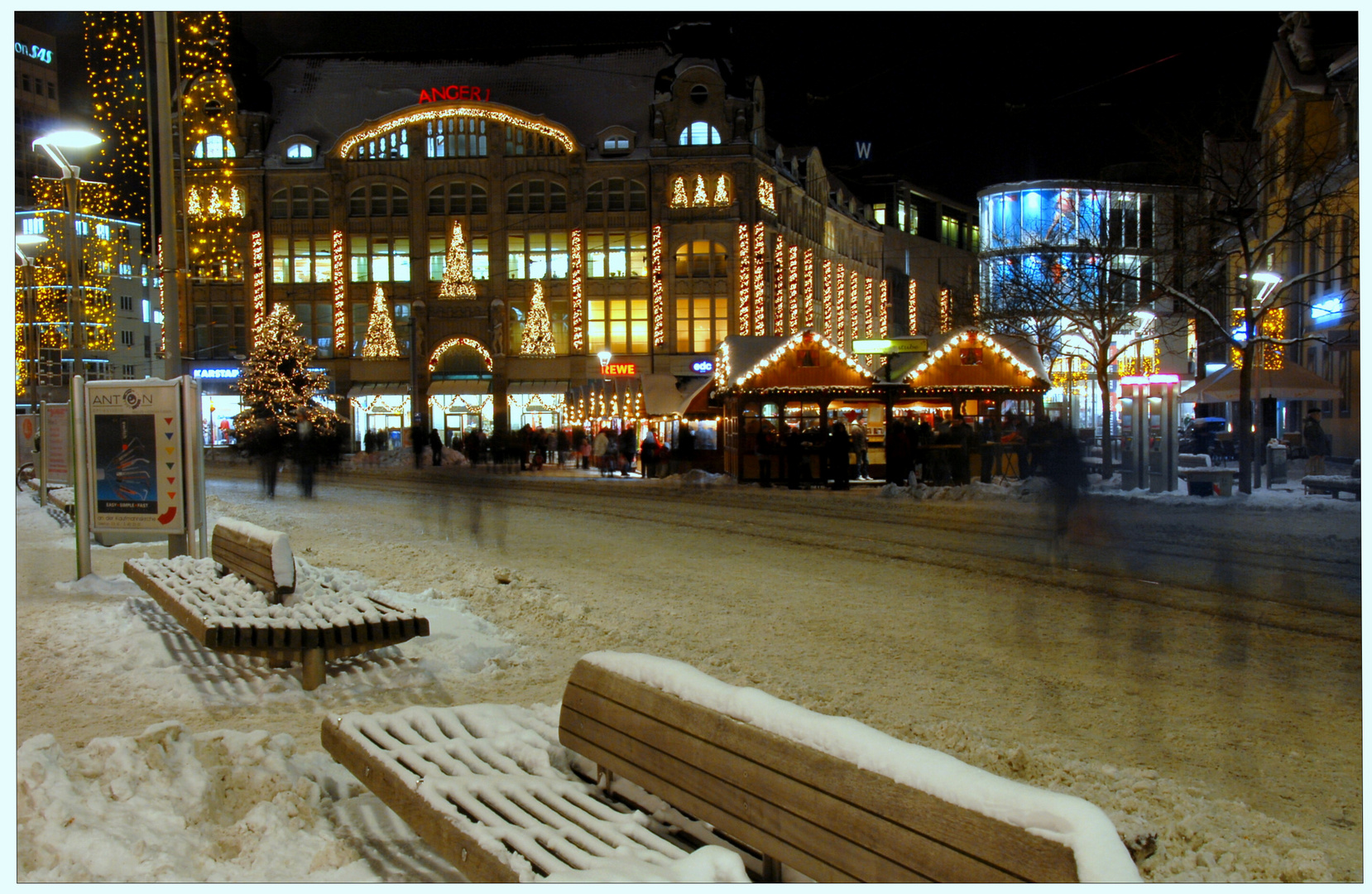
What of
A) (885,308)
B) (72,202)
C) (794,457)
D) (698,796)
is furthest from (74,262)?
(885,308)

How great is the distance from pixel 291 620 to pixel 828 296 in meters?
62.7

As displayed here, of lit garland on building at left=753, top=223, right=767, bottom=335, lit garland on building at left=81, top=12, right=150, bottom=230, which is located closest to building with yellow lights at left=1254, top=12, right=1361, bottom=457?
lit garland on building at left=81, top=12, right=150, bottom=230

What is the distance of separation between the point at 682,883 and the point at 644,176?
A: 5718cm

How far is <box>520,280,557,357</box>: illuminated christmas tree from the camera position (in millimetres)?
55688

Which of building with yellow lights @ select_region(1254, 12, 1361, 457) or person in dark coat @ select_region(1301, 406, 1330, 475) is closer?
person in dark coat @ select_region(1301, 406, 1330, 475)

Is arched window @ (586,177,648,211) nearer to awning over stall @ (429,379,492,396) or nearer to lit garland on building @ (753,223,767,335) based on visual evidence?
lit garland on building @ (753,223,767,335)

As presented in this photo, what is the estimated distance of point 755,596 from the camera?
10.9 meters

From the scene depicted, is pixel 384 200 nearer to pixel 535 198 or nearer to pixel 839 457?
pixel 535 198

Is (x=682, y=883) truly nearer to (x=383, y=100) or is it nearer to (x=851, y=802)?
(x=851, y=802)

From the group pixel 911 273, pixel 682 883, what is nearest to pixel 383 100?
pixel 911 273

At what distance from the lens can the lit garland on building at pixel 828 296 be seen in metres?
67.2

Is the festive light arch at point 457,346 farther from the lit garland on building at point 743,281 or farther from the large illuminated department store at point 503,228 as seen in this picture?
the lit garland on building at point 743,281

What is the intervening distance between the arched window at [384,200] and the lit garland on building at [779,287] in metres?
18.3

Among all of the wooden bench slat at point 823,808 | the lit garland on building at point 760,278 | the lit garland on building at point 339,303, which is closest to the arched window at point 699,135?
the lit garland on building at point 760,278
